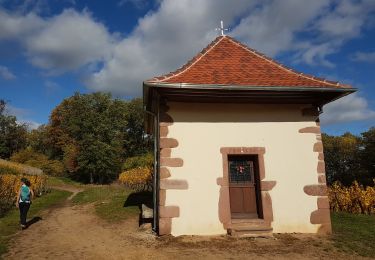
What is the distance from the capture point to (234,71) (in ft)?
29.4

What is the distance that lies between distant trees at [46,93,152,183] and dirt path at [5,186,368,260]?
26.8m

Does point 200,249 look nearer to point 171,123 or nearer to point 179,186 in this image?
point 179,186

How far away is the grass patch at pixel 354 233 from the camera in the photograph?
22.5ft

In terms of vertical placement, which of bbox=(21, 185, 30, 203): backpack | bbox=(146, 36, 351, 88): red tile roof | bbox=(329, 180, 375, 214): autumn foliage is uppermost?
bbox=(146, 36, 351, 88): red tile roof

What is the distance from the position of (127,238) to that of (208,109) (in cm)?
376

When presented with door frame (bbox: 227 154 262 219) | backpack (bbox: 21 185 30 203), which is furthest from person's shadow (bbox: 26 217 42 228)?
door frame (bbox: 227 154 262 219)

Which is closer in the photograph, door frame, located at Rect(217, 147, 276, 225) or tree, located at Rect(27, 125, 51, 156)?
door frame, located at Rect(217, 147, 276, 225)

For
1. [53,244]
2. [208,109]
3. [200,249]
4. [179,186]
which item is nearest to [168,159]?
[179,186]

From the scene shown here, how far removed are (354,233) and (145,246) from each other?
5120mm

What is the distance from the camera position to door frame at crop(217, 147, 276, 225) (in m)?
8.01

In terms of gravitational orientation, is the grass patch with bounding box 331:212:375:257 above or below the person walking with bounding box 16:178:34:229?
below

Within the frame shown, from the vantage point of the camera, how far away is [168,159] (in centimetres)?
812

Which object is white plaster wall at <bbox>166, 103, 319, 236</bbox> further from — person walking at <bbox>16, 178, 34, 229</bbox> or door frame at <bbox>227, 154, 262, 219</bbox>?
person walking at <bbox>16, 178, 34, 229</bbox>

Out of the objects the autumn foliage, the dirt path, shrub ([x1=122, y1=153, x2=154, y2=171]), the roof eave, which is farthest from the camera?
shrub ([x1=122, y1=153, x2=154, y2=171])
